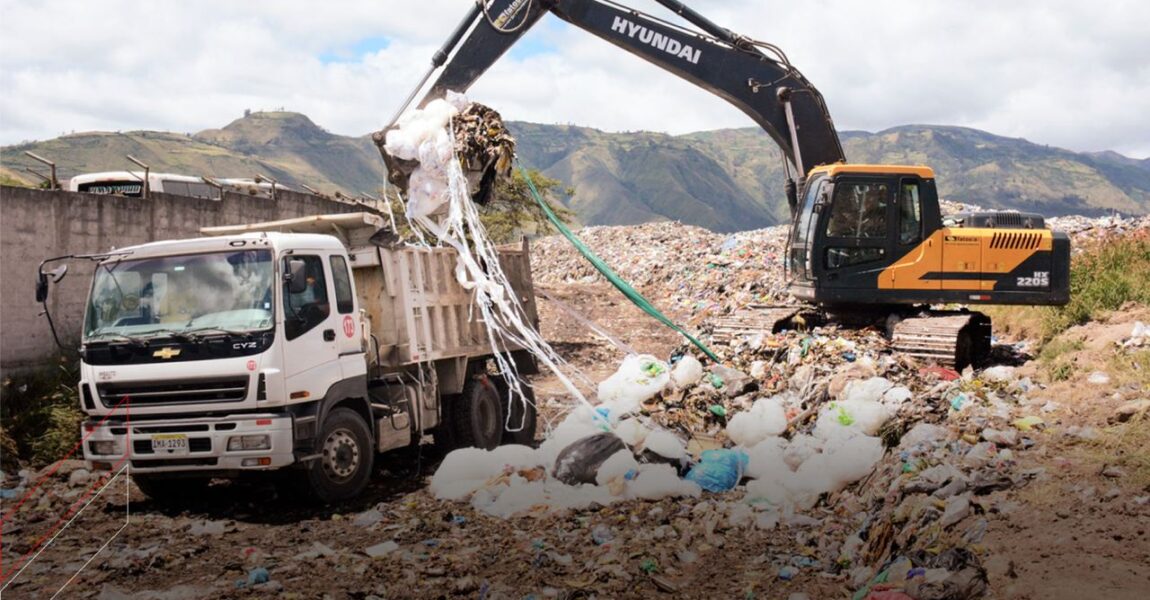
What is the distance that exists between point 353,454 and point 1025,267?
788 centimetres

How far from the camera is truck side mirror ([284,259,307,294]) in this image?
7223mm

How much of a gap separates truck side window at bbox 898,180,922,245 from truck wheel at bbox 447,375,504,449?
16.6ft

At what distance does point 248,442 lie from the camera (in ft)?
22.9

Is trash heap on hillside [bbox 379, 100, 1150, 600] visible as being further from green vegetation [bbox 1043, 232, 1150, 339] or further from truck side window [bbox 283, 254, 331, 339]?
green vegetation [bbox 1043, 232, 1150, 339]

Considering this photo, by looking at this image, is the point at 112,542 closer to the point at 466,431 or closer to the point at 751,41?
the point at 466,431

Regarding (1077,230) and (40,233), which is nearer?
(40,233)

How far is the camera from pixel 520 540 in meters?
6.44

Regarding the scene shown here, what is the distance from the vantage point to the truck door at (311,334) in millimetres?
7157

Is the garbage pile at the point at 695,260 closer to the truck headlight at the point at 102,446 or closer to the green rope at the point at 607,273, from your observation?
the green rope at the point at 607,273

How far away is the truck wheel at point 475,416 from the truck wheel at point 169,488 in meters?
2.47

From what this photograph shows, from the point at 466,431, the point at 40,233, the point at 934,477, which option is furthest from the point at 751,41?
the point at 40,233

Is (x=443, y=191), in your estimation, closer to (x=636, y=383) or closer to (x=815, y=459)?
(x=636, y=383)

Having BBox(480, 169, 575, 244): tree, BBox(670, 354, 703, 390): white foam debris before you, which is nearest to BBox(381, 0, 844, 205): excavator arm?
BBox(670, 354, 703, 390): white foam debris

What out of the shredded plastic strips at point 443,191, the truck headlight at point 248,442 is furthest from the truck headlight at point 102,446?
the shredded plastic strips at point 443,191
